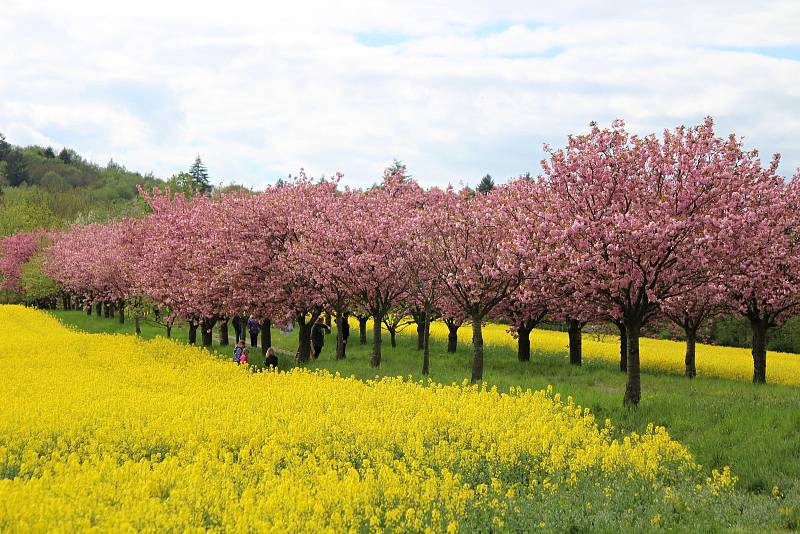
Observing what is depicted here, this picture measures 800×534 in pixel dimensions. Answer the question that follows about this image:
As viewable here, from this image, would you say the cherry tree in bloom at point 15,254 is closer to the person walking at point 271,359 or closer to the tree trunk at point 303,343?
the tree trunk at point 303,343

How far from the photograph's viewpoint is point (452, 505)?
11.2 m

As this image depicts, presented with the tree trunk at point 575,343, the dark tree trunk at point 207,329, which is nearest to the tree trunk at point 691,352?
the tree trunk at point 575,343

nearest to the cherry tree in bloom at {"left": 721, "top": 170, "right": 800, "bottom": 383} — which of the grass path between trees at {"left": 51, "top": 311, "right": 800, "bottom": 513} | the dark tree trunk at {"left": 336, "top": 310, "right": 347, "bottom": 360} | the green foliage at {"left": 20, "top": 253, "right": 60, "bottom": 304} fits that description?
the grass path between trees at {"left": 51, "top": 311, "right": 800, "bottom": 513}

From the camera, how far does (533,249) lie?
20.2 metres

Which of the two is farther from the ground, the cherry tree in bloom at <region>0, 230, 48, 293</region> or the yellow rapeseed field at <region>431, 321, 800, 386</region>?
the cherry tree in bloom at <region>0, 230, 48, 293</region>

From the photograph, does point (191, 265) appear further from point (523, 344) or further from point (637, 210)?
point (637, 210)

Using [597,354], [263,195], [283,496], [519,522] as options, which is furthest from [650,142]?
[597,354]

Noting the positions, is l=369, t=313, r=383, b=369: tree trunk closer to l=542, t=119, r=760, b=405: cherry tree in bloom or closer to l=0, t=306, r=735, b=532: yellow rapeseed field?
l=0, t=306, r=735, b=532: yellow rapeseed field

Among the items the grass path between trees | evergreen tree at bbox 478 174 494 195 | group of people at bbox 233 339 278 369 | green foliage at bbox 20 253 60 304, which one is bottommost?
the grass path between trees

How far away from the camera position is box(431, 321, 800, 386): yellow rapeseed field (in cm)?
3769

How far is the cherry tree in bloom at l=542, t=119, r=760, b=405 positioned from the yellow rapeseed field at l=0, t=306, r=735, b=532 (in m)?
3.93

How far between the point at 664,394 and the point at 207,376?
15953mm

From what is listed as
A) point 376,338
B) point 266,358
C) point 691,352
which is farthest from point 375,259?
point 691,352

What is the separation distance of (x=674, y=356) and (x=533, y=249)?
94.1 feet
